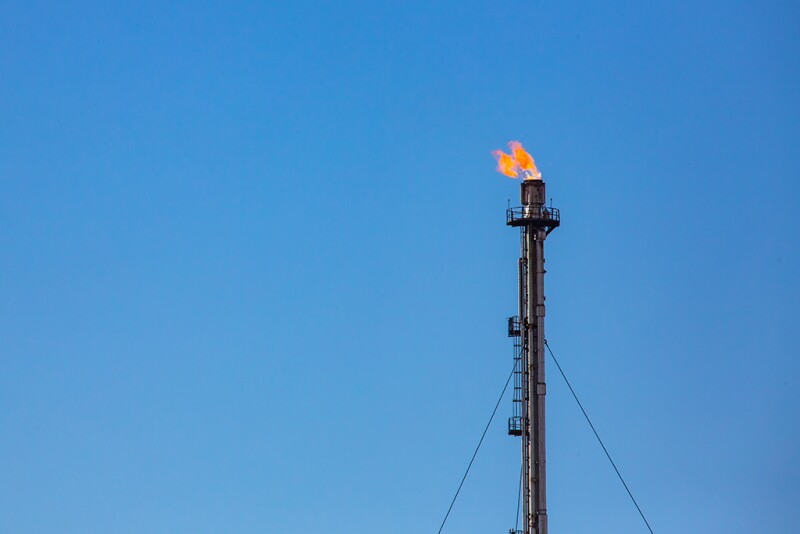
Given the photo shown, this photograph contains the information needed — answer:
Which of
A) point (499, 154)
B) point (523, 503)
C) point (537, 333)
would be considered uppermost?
point (499, 154)

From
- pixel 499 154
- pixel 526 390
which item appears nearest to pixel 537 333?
pixel 526 390

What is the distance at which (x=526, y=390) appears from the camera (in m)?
96.0

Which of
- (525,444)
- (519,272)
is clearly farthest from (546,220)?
(525,444)

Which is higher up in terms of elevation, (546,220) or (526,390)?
(546,220)

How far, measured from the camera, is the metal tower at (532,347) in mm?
94812

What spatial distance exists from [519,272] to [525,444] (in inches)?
340

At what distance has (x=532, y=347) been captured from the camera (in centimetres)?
9631

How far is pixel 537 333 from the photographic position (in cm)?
9638

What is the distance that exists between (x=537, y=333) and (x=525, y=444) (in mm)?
5529

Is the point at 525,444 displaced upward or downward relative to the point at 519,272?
downward

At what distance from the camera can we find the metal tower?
94812 millimetres

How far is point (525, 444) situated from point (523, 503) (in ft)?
9.45

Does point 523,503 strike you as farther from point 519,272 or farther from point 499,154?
point 499,154

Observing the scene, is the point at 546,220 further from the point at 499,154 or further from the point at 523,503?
the point at 523,503
